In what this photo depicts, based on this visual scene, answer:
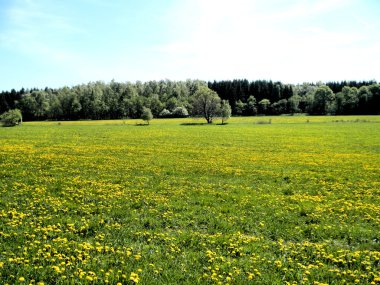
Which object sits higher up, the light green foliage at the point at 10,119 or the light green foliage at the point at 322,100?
the light green foliage at the point at 322,100

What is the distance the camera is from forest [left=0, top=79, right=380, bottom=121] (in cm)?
14762

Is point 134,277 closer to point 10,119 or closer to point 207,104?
point 10,119

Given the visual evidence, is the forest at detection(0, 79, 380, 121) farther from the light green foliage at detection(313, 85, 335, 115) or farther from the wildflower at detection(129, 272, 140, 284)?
the wildflower at detection(129, 272, 140, 284)

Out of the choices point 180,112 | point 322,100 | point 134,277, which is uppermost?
point 322,100

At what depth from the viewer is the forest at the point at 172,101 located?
148 m

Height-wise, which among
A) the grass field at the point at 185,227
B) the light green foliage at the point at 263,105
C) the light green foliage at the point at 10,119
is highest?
the light green foliage at the point at 263,105

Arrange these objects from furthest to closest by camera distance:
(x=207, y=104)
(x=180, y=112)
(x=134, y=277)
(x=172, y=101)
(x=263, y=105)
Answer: (x=263, y=105) → (x=172, y=101) → (x=180, y=112) → (x=207, y=104) → (x=134, y=277)

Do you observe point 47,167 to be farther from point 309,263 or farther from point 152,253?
point 309,263

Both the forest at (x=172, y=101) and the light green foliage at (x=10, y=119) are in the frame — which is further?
the forest at (x=172, y=101)

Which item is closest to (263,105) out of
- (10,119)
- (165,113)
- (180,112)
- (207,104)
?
(180,112)

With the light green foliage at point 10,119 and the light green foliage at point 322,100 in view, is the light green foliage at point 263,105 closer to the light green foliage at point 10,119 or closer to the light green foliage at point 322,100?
the light green foliage at point 322,100

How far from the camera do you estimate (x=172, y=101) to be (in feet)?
518

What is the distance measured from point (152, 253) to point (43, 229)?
3.72m

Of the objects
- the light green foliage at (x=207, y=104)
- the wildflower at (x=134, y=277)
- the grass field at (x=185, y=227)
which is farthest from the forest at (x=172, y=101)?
the wildflower at (x=134, y=277)
